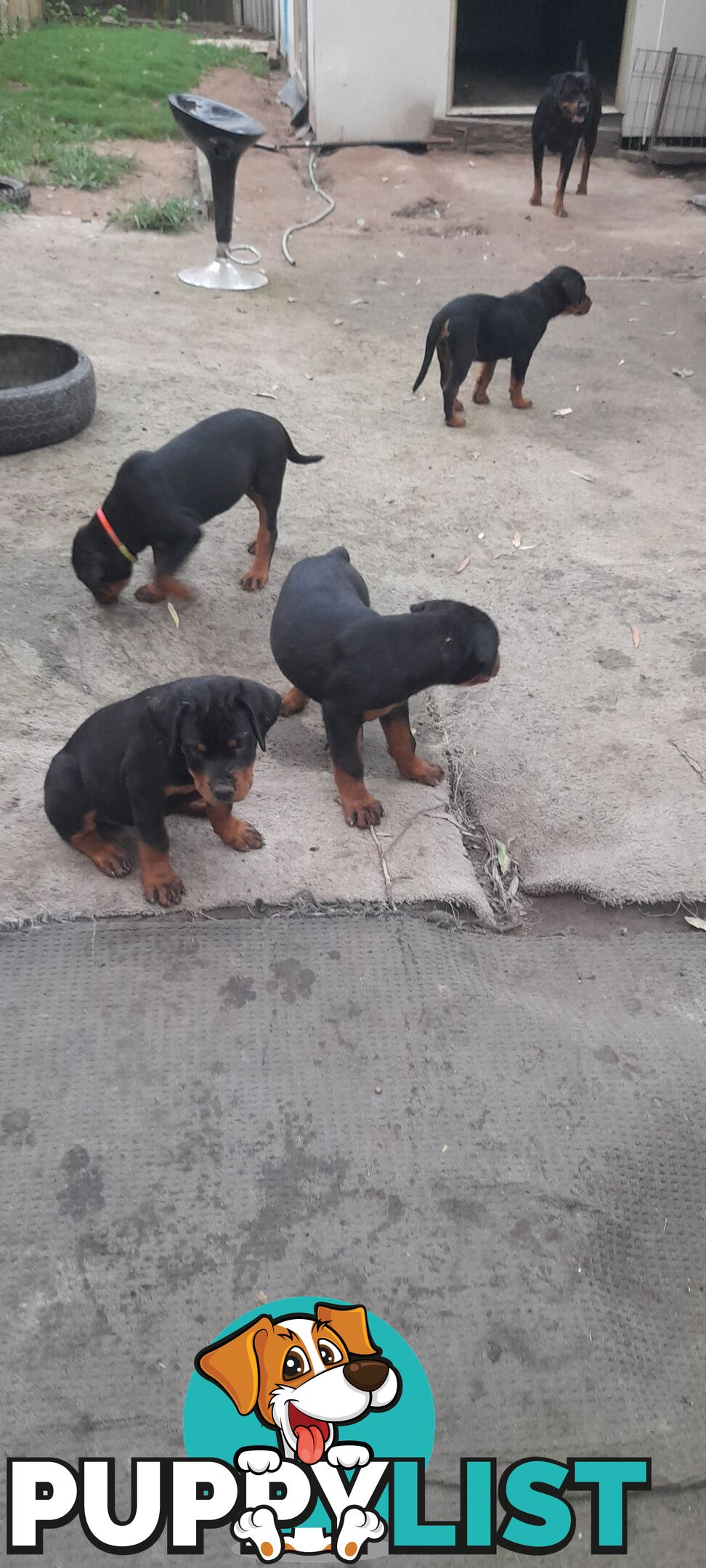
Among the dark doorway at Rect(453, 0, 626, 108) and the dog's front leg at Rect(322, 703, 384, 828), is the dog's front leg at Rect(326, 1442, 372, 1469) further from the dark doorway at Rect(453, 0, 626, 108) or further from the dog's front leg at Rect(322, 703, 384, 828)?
the dark doorway at Rect(453, 0, 626, 108)

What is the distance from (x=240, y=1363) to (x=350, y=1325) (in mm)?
246

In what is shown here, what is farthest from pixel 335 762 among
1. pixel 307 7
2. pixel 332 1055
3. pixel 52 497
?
pixel 307 7

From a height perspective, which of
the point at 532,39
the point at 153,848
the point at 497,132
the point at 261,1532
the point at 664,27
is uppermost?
the point at 532,39

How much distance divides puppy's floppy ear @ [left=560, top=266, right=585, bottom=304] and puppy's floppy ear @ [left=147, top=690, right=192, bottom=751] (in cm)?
498

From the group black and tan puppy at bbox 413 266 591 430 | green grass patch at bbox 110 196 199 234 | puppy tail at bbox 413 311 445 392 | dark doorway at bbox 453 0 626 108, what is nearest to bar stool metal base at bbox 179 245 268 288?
green grass patch at bbox 110 196 199 234

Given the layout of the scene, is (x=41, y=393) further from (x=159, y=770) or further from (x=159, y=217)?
(x=159, y=217)

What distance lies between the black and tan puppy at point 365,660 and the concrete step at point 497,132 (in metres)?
10.5

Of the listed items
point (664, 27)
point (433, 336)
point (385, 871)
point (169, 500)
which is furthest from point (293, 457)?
point (664, 27)

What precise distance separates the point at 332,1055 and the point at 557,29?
21179mm

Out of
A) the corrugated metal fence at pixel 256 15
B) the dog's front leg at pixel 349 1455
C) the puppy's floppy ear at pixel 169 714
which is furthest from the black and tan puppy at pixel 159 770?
the corrugated metal fence at pixel 256 15

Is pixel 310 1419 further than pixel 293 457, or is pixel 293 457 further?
pixel 293 457

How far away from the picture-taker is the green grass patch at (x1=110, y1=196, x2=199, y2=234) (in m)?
9.55

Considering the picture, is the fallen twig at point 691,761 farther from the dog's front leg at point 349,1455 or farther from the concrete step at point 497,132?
the concrete step at point 497,132

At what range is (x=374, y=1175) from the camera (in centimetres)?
253
